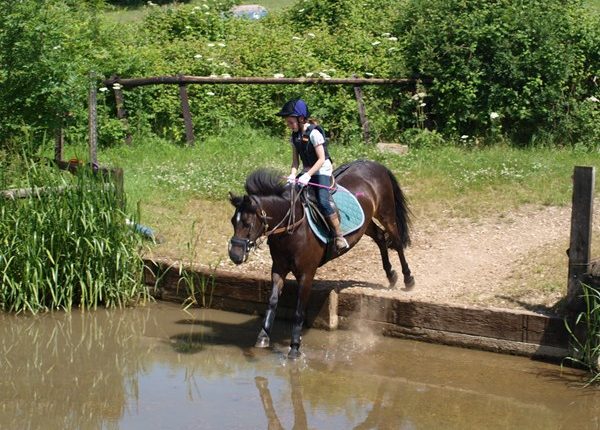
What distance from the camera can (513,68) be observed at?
15.8m

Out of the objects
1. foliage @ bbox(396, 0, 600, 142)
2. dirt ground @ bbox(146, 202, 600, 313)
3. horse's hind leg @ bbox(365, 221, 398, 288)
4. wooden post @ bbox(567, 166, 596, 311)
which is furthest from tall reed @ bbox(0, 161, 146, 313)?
foliage @ bbox(396, 0, 600, 142)

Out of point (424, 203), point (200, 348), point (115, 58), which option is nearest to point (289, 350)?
point (200, 348)

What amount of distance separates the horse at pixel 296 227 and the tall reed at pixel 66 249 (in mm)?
2030

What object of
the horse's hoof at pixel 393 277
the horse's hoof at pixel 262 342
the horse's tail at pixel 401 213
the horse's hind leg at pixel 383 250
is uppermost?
the horse's tail at pixel 401 213

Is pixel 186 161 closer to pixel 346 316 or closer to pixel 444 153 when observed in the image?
pixel 444 153

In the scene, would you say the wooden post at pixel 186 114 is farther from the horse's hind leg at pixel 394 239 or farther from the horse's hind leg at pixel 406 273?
the horse's hind leg at pixel 406 273

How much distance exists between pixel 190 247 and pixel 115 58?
22.2ft

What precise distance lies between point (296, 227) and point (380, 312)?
1.29m

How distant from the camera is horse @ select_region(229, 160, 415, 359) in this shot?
8.98m

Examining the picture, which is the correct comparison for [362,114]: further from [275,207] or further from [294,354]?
[294,354]

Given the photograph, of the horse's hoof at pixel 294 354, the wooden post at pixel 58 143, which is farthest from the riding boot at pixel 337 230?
the wooden post at pixel 58 143

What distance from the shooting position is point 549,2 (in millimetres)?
17094

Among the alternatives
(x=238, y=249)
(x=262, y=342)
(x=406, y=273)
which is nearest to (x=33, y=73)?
(x=238, y=249)

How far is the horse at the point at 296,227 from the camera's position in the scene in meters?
8.98
